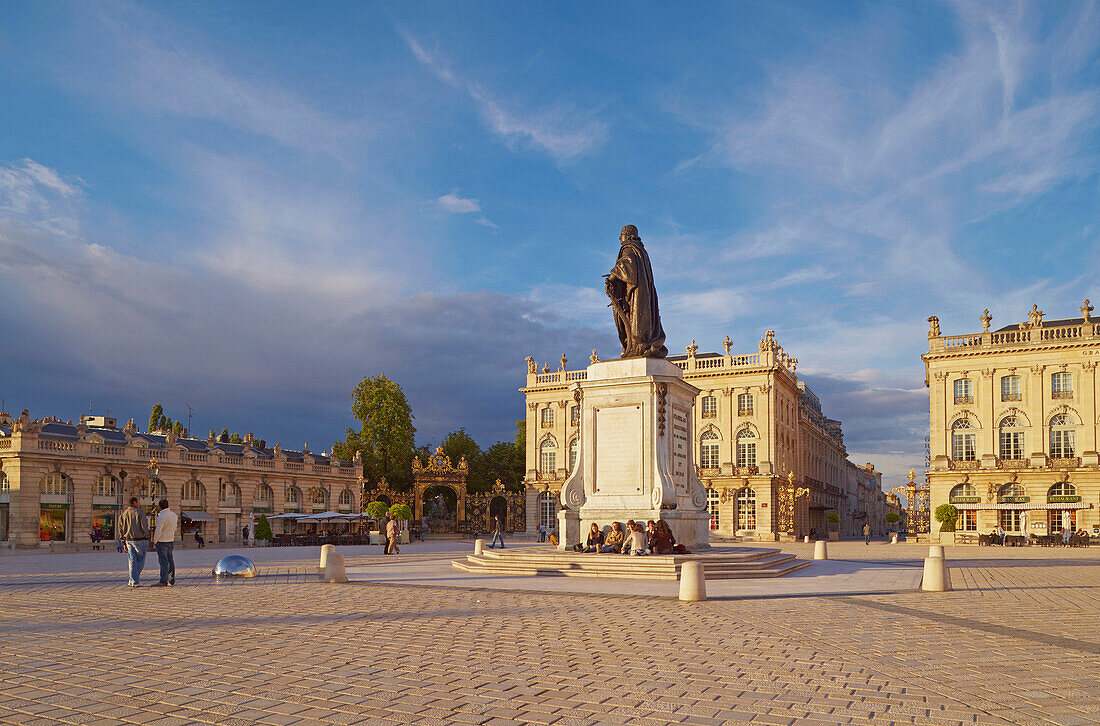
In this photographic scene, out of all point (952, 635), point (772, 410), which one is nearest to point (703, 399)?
point (772, 410)

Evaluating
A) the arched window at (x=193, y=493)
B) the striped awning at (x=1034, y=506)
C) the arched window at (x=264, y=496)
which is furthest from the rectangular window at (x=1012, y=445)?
the arched window at (x=193, y=493)

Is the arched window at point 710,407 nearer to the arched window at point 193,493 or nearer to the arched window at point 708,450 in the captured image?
the arched window at point 708,450

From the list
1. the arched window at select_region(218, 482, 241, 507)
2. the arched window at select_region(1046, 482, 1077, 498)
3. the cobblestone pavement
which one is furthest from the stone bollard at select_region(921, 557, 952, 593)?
the arched window at select_region(218, 482, 241, 507)

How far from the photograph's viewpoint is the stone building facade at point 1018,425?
56.1 meters

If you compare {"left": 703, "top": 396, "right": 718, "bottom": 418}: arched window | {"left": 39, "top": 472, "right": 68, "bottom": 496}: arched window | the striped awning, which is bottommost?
the striped awning

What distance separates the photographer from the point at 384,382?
3039 inches

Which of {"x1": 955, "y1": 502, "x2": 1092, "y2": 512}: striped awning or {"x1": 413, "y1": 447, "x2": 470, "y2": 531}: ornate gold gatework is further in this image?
{"x1": 413, "y1": 447, "x2": 470, "y2": 531}: ornate gold gatework

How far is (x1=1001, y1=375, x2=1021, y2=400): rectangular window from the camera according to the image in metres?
58.7

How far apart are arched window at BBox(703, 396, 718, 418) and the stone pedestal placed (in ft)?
149

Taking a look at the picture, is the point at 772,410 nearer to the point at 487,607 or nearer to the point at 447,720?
the point at 487,607

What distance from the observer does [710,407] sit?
6881 cm

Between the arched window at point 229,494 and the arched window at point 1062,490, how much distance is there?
52436mm

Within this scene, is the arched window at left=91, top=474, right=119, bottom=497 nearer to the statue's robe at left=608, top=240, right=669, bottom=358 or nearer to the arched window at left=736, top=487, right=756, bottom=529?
the statue's robe at left=608, top=240, right=669, bottom=358

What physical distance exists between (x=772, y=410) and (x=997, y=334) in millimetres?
16170
